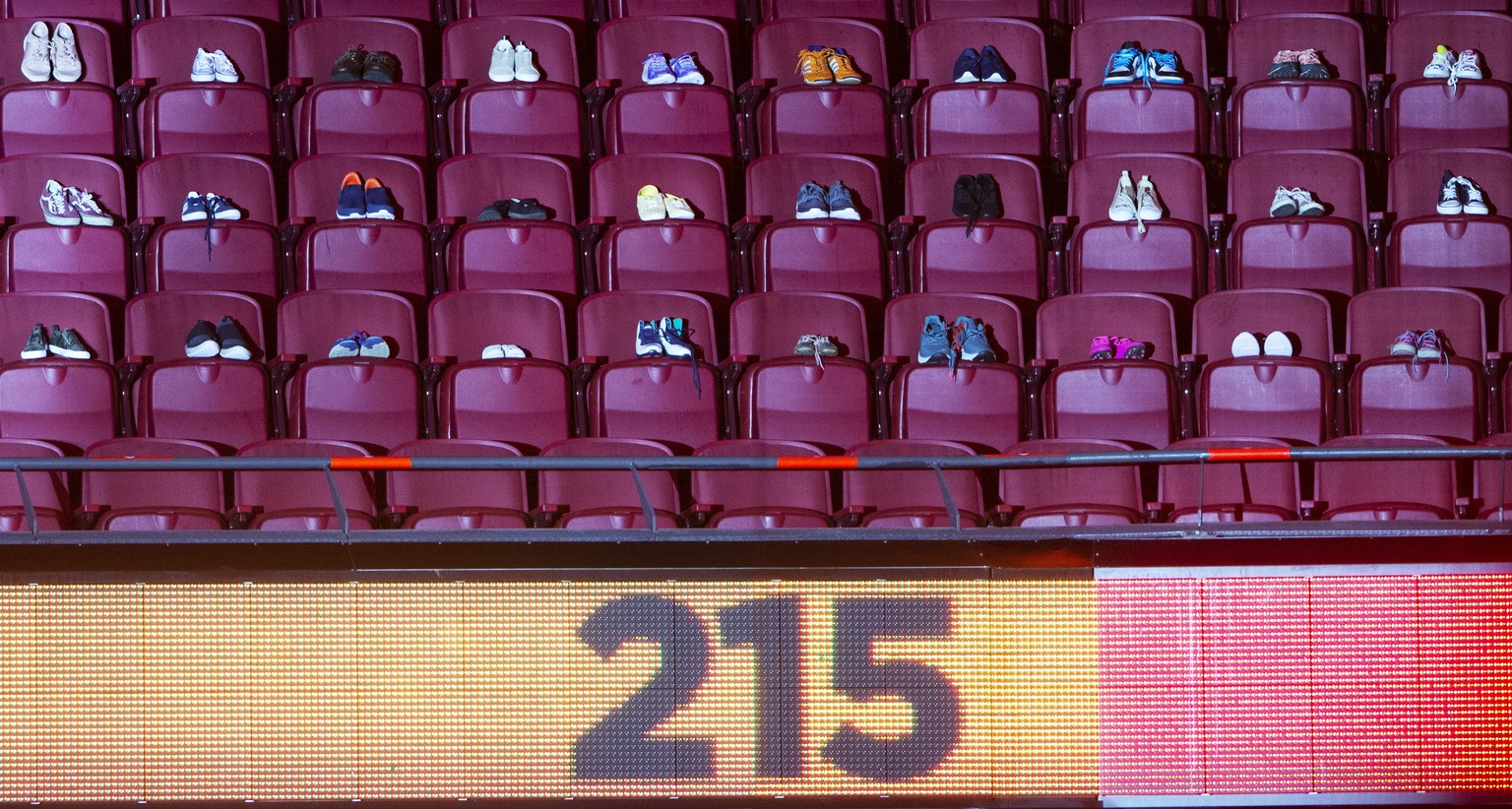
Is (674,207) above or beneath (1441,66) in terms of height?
beneath

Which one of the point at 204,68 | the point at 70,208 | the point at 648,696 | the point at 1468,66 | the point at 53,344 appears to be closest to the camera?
the point at 648,696

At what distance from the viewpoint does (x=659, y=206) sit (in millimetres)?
2955

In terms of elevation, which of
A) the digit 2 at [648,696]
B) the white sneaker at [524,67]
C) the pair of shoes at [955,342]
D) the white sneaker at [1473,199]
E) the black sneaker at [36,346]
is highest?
the white sneaker at [524,67]

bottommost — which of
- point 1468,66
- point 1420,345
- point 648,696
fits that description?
point 648,696

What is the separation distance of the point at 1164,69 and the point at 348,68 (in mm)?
1751

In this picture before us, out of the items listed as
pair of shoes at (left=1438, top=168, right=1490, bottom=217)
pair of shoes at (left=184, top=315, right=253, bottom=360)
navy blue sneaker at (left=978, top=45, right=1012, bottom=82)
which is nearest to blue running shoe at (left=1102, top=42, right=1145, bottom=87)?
navy blue sneaker at (left=978, top=45, right=1012, bottom=82)

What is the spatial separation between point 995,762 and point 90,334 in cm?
191

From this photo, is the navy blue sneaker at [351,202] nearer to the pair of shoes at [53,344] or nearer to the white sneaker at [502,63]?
the white sneaker at [502,63]

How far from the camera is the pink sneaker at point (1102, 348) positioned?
268 centimetres

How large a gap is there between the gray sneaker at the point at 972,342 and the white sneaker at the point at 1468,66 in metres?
1.26

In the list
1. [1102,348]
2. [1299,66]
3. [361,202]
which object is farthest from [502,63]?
[1299,66]

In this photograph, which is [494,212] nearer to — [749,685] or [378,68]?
[378,68]

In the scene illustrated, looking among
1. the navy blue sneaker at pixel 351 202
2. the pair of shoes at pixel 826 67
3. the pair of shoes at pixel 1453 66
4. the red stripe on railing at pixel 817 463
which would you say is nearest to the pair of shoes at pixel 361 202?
the navy blue sneaker at pixel 351 202

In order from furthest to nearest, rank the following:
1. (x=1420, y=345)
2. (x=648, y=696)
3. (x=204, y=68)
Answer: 1. (x=204, y=68)
2. (x=1420, y=345)
3. (x=648, y=696)
